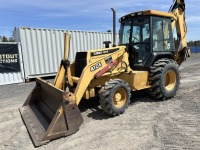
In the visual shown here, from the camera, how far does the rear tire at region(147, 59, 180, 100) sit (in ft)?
20.6

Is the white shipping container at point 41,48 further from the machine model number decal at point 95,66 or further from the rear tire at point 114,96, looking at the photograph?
→ the rear tire at point 114,96

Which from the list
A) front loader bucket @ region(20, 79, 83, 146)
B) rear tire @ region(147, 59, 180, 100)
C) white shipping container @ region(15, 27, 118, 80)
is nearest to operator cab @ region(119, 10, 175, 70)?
rear tire @ region(147, 59, 180, 100)

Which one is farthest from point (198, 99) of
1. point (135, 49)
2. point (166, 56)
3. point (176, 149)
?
point (176, 149)

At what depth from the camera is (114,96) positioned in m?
5.49

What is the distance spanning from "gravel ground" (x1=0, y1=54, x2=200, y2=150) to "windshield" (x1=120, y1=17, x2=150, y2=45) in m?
1.77

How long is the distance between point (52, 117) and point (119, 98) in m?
1.65

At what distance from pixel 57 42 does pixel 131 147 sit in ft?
33.6

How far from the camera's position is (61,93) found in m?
4.68

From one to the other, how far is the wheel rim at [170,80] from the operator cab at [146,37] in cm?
56

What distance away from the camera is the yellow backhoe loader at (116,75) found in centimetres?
467

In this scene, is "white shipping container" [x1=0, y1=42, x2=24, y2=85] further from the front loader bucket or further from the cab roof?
the cab roof

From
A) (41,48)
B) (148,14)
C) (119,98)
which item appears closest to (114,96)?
(119,98)

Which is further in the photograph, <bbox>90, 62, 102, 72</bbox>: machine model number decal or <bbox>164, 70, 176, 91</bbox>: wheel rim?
<bbox>164, 70, 176, 91</bbox>: wheel rim

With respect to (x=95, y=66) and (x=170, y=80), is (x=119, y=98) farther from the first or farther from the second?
(x=170, y=80)
